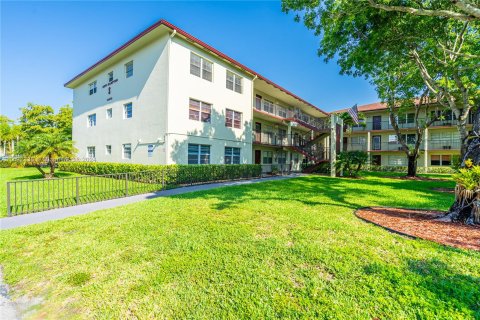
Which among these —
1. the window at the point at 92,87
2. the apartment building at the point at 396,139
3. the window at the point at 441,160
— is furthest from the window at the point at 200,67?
the window at the point at 441,160

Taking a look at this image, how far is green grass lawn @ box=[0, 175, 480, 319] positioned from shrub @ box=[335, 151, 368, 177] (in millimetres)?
14377

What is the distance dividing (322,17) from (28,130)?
48.5 m

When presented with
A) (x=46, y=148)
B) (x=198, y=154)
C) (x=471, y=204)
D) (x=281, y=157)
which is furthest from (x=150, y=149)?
(x=281, y=157)

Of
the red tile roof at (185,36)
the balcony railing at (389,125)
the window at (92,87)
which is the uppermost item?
the red tile roof at (185,36)

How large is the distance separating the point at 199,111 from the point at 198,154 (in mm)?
3083

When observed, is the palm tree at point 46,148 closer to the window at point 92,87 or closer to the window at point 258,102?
the window at point 92,87

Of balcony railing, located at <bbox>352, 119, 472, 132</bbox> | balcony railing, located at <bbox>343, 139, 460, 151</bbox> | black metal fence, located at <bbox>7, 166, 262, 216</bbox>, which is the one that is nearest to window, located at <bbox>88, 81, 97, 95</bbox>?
black metal fence, located at <bbox>7, 166, 262, 216</bbox>

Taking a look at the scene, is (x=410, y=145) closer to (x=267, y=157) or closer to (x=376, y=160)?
(x=376, y=160)

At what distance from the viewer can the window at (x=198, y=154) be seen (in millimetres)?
14330

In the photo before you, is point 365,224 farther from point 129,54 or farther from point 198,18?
point 129,54

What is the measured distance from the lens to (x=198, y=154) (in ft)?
48.5

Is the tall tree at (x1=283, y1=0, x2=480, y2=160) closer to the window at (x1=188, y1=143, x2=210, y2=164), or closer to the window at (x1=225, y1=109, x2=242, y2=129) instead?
the window at (x1=225, y1=109, x2=242, y2=129)

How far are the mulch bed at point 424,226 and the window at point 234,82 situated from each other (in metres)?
14.0

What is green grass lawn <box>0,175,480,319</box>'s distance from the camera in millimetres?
2467
